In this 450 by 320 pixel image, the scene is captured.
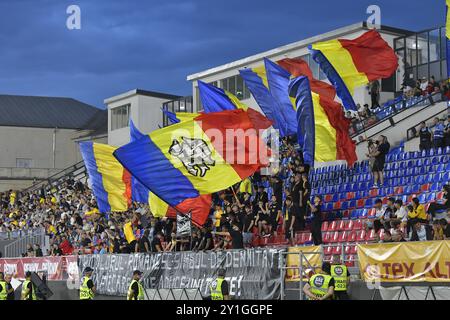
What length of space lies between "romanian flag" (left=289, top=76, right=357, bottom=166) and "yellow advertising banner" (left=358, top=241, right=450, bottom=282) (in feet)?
22.7

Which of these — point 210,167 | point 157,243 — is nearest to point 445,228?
point 210,167

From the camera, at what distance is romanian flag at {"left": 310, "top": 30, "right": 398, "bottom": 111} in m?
28.7

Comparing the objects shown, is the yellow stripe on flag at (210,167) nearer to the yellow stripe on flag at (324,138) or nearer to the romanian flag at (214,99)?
the yellow stripe on flag at (324,138)

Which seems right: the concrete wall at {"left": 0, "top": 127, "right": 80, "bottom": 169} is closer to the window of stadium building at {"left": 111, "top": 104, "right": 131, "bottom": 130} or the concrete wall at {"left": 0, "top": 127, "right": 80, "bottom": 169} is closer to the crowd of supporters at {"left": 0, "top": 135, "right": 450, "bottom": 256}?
the window of stadium building at {"left": 111, "top": 104, "right": 131, "bottom": 130}

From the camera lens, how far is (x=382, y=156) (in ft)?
95.3

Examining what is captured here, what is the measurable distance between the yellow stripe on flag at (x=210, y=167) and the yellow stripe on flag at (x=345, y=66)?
5200mm

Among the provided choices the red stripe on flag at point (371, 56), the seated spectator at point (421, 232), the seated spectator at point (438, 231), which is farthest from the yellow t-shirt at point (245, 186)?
the seated spectator at point (438, 231)

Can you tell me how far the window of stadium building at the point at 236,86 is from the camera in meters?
49.2

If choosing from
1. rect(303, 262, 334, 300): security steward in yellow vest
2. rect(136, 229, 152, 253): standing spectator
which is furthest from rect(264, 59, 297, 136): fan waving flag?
rect(303, 262, 334, 300): security steward in yellow vest

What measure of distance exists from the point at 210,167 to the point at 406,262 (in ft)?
27.2

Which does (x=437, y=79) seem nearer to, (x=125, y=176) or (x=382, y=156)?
(x=382, y=156)

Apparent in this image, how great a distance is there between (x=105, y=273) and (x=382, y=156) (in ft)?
31.6
